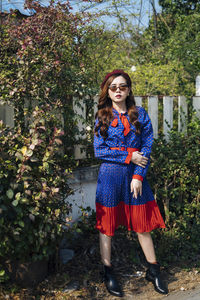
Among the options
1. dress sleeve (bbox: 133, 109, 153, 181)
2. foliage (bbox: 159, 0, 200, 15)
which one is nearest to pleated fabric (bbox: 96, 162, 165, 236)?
dress sleeve (bbox: 133, 109, 153, 181)

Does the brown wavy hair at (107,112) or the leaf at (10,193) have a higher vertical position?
the brown wavy hair at (107,112)

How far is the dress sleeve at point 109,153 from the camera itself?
2572 millimetres

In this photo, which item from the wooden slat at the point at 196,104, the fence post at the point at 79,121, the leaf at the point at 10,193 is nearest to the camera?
the leaf at the point at 10,193

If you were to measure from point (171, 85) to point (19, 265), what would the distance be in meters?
4.33

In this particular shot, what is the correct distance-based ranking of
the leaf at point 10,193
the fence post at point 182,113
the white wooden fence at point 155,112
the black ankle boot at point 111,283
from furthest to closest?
1. the fence post at point 182,113
2. the white wooden fence at point 155,112
3. the black ankle boot at point 111,283
4. the leaf at point 10,193

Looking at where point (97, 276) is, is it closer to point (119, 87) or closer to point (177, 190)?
point (177, 190)

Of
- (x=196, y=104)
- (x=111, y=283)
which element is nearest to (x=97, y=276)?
(x=111, y=283)

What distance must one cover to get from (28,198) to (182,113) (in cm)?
267

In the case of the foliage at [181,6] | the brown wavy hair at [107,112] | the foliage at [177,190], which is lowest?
the foliage at [177,190]

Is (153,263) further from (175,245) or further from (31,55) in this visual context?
(31,55)

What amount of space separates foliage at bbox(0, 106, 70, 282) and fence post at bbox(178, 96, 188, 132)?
213cm

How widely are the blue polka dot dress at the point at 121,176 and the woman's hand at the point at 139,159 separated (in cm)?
3

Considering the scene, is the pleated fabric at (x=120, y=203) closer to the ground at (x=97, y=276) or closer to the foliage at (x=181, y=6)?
the ground at (x=97, y=276)

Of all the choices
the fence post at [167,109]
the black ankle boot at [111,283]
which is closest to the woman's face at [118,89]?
the black ankle boot at [111,283]
